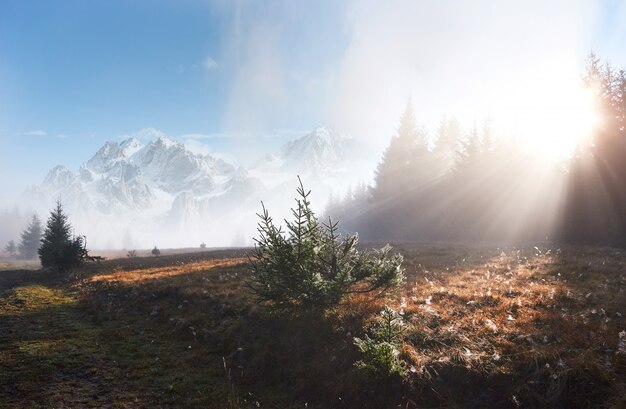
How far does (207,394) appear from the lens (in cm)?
802

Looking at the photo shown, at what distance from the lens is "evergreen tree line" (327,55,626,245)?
24.5m

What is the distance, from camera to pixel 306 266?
991cm

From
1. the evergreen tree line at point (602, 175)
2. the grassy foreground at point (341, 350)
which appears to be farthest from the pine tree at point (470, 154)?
the grassy foreground at point (341, 350)

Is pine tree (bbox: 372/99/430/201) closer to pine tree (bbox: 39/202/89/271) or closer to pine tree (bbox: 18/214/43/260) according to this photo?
pine tree (bbox: 39/202/89/271)

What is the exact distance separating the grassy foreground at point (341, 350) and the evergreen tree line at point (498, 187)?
1277 cm

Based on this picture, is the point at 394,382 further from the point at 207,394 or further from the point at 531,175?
the point at 531,175

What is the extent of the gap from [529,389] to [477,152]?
4580 centimetres

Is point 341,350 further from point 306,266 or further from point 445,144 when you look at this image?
point 445,144

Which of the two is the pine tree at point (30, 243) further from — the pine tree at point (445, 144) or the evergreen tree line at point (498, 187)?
the pine tree at point (445, 144)

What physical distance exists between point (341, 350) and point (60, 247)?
1308 inches

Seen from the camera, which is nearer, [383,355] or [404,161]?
[383,355]

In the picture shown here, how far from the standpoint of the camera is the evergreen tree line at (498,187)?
24531 millimetres

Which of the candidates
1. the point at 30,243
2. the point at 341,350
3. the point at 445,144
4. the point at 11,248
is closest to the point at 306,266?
the point at 341,350

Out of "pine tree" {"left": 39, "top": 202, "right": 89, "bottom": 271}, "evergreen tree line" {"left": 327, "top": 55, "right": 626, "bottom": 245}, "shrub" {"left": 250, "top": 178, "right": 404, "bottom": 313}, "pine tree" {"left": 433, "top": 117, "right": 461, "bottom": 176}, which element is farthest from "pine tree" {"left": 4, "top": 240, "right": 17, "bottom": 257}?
"shrub" {"left": 250, "top": 178, "right": 404, "bottom": 313}
